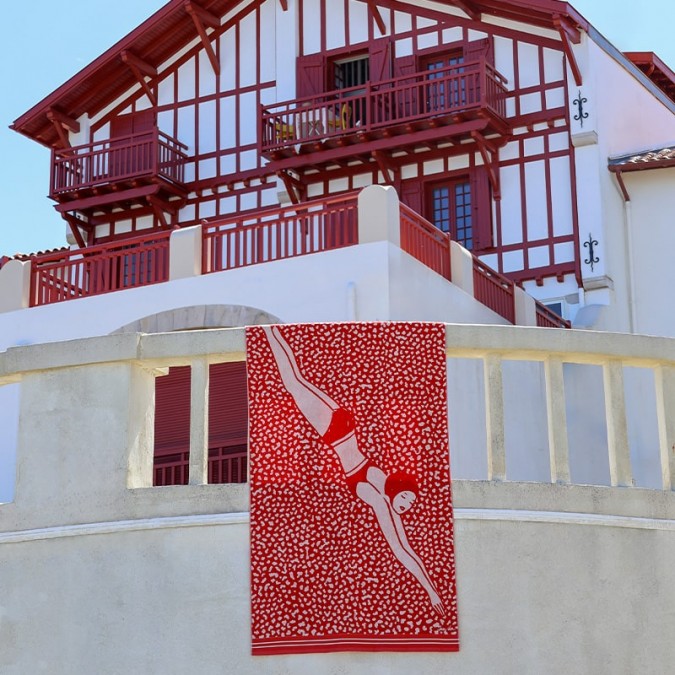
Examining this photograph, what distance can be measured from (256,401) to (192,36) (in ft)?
64.8

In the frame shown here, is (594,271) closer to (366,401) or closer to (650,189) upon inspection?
(650,189)

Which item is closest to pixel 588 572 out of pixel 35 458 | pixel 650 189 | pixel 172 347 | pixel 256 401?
pixel 256 401

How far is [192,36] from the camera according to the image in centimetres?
3041

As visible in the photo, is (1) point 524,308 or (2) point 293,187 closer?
(1) point 524,308

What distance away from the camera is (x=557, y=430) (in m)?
11.7

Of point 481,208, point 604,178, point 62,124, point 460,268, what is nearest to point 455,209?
point 481,208

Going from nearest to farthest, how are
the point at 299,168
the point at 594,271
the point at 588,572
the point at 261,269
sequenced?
1. the point at 588,572
2. the point at 261,269
3. the point at 594,271
4. the point at 299,168

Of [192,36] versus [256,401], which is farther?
[192,36]

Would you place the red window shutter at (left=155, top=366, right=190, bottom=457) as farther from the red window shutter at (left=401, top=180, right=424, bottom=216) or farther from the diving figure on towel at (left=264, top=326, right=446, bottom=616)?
the red window shutter at (left=401, top=180, right=424, bottom=216)

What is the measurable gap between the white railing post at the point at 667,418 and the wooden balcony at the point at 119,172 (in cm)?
1797

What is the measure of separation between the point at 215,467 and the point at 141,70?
13.5m

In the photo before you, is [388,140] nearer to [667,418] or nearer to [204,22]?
[204,22]

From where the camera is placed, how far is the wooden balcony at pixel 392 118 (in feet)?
86.1

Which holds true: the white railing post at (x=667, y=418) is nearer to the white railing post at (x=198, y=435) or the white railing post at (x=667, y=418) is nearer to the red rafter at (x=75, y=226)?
the white railing post at (x=198, y=435)
